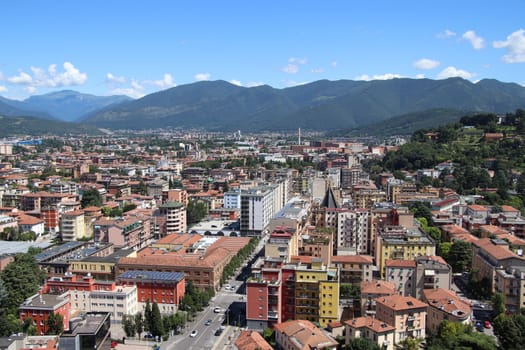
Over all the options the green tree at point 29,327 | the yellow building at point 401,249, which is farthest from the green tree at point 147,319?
the yellow building at point 401,249

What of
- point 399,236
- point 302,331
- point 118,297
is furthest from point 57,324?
point 399,236

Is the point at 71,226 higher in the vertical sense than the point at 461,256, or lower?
higher

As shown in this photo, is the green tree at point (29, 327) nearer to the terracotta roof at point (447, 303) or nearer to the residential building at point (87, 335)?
the residential building at point (87, 335)

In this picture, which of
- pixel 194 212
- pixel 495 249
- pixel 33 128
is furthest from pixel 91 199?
pixel 33 128

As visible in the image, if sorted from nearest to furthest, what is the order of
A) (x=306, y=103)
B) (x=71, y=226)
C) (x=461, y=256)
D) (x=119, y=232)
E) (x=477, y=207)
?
1. (x=461, y=256)
2. (x=119, y=232)
3. (x=71, y=226)
4. (x=477, y=207)
5. (x=306, y=103)

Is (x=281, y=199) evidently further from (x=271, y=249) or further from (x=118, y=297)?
(x=118, y=297)

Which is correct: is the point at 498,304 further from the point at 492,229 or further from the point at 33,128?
the point at 33,128
